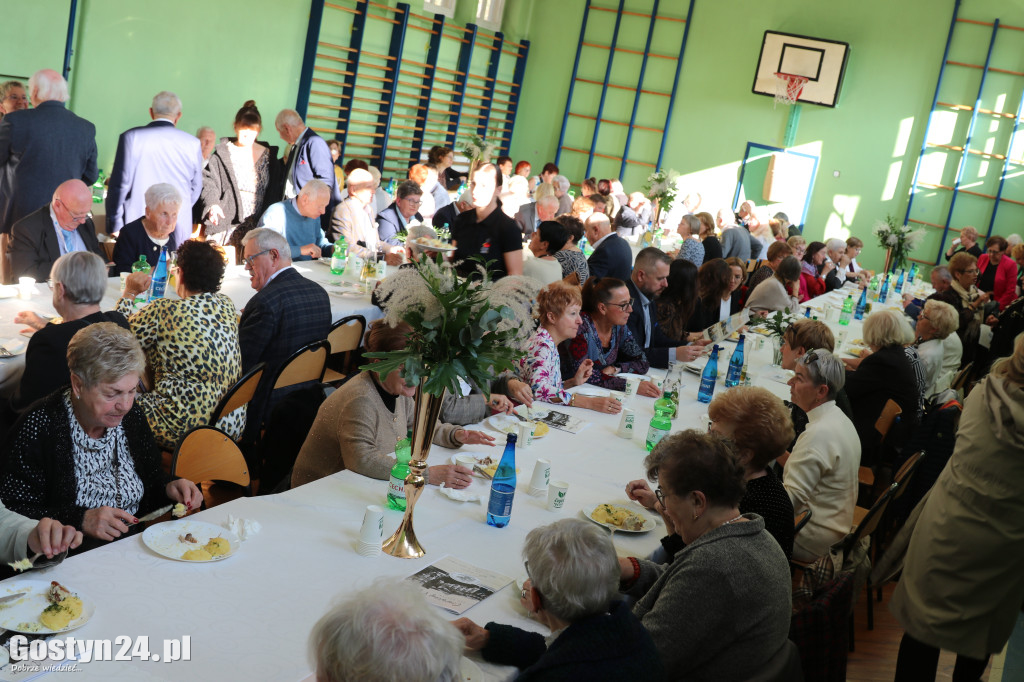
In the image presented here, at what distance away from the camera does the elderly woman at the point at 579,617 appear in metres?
1.80

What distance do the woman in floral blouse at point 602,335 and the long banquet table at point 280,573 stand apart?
139 centimetres

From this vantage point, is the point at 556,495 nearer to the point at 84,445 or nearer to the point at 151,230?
the point at 84,445

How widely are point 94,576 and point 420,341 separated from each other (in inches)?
38.7

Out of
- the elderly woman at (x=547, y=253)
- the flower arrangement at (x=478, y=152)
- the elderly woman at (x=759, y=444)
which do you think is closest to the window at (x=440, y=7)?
the flower arrangement at (x=478, y=152)

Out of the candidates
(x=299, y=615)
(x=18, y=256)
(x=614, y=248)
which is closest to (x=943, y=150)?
(x=614, y=248)

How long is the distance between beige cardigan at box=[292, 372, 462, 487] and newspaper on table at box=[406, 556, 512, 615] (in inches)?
22.2

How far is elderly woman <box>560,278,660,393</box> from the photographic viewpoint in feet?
15.0

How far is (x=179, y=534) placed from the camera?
228 cm

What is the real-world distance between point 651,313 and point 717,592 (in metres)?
3.66

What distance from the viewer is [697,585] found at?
2158mm

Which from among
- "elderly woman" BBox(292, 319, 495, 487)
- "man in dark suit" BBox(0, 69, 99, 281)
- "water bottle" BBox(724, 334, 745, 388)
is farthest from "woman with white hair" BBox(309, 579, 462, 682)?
"man in dark suit" BBox(0, 69, 99, 281)

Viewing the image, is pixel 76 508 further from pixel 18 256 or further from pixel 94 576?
pixel 18 256

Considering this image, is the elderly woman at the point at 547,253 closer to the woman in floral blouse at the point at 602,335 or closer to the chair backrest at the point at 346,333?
the woman in floral blouse at the point at 602,335

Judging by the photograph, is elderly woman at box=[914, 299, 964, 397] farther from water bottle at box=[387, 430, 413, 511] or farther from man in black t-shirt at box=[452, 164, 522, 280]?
water bottle at box=[387, 430, 413, 511]
